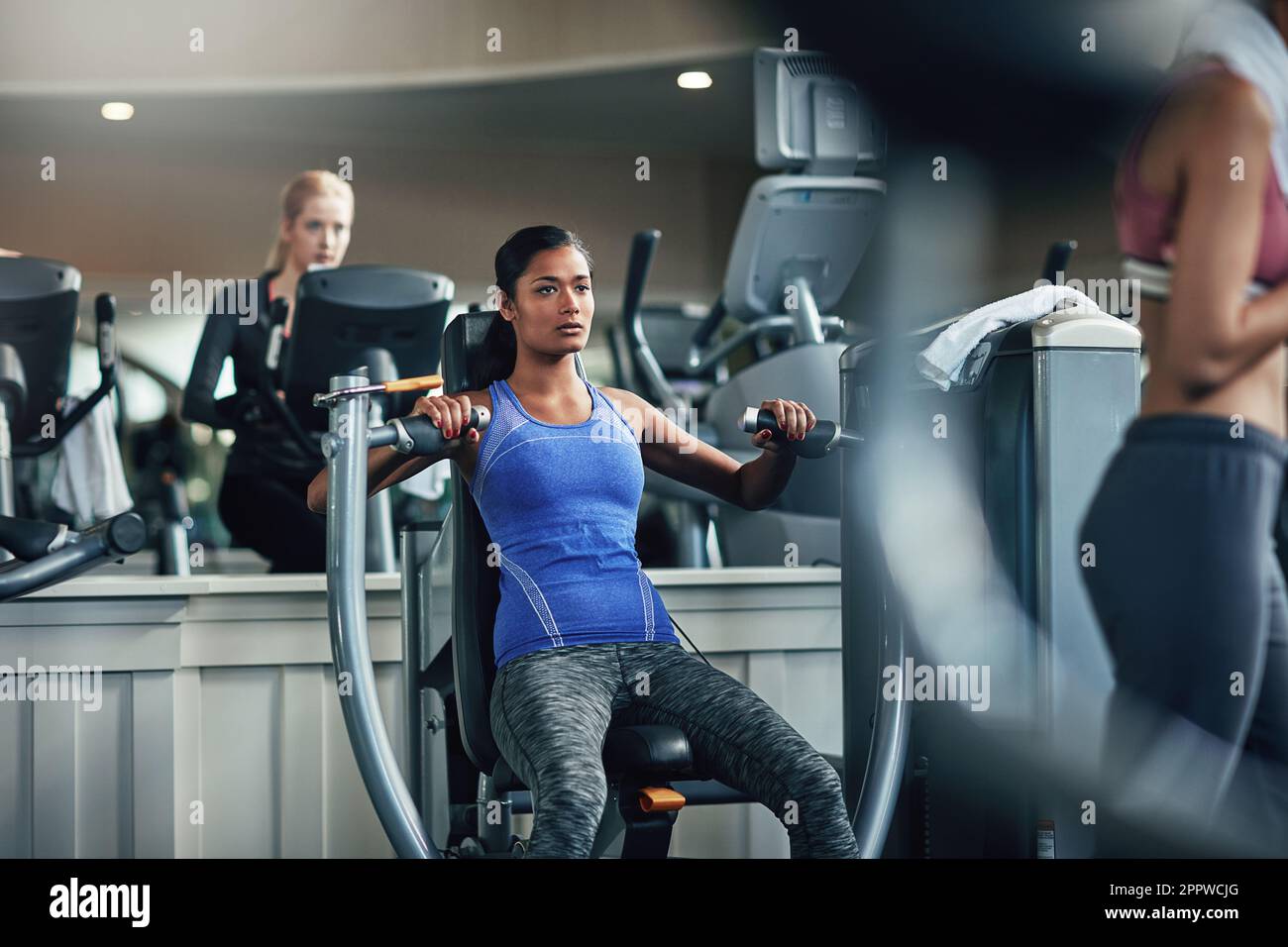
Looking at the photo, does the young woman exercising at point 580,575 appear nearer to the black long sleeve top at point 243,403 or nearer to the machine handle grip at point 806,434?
the machine handle grip at point 806,434

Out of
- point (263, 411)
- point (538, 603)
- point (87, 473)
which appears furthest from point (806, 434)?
point (87, 473)

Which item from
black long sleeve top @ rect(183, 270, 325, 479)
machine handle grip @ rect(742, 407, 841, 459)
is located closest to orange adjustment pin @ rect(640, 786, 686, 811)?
machine handle grip @ rect(742, 407, 841, 459)

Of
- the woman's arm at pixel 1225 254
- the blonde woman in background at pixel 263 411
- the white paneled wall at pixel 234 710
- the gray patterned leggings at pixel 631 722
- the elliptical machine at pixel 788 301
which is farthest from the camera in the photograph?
the blonde woman in background at pixel 263 411

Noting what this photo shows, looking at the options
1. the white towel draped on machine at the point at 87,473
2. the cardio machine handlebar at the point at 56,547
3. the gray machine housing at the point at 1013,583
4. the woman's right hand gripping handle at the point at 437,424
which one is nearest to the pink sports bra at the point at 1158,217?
the gray machine housing at the point at 1013,583

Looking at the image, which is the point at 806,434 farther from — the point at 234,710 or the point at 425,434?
the point at 234,710

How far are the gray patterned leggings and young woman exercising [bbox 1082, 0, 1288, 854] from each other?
1.13 feet

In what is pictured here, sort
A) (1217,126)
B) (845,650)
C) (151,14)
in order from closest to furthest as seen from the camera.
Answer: (1217,126)
(151,14)
(845,650)

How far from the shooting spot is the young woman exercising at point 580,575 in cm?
145

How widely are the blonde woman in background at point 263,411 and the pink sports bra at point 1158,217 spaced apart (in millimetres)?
1750

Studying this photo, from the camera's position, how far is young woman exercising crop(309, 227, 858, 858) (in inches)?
56.9
